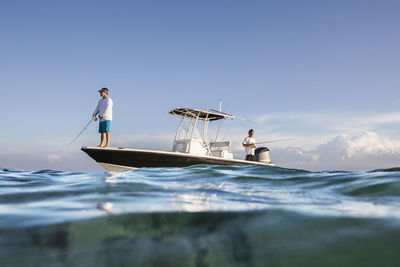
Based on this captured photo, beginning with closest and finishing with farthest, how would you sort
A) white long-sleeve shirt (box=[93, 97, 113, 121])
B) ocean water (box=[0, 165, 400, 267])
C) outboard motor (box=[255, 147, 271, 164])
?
1. ocean water (box=[0, 165, 400, 267])
2. white long-sleeve shirt (box=[93, 97, 113, 121])
3. outboard motor (box=[255, 147, 271, 164])

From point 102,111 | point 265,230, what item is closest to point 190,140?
point 102,111

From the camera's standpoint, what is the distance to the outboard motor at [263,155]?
501 inches

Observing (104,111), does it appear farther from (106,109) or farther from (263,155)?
(263,155)

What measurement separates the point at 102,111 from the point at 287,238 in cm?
887

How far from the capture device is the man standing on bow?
1159 centimetres

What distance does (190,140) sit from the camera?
12.3m

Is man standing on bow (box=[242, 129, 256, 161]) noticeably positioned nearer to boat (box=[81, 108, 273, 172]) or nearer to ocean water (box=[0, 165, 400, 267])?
boat (box=[81, 108, 273, 172])

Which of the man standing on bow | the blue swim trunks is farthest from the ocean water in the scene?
the man standing on bow

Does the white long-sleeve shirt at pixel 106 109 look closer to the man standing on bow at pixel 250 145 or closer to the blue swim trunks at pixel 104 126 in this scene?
the blue swim trunks at pixel 104 126

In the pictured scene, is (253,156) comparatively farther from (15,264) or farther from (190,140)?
(15,264)

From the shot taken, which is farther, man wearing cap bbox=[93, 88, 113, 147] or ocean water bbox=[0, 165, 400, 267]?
man wearing cap bbox=[93, 88, 113, 147]

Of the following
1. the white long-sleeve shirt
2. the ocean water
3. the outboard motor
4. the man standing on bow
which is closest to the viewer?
the ocean water

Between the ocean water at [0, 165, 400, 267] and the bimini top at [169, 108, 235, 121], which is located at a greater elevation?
the bimini top at [169, 108, 235, 121]

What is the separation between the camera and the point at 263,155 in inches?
505
